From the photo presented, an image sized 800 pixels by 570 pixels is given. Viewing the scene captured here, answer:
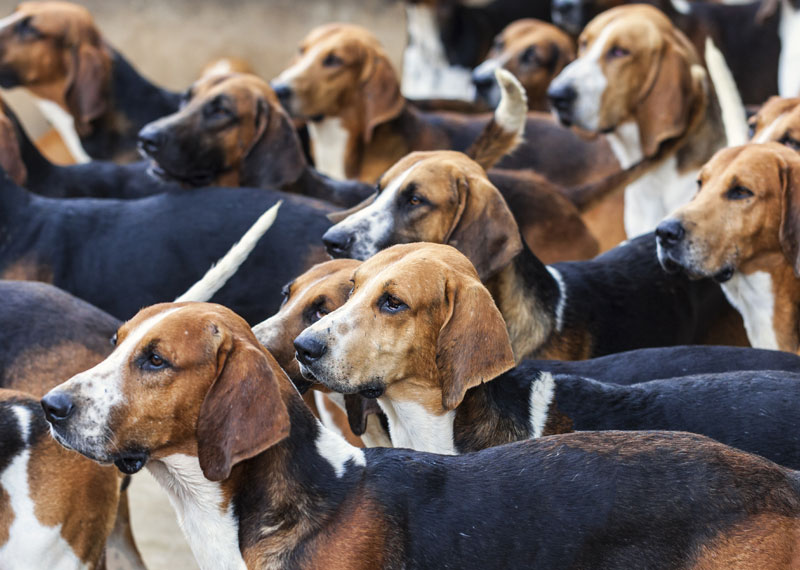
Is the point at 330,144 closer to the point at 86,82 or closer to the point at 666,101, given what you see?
the point at 86,82

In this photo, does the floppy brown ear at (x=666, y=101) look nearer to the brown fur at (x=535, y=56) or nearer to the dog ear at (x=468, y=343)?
the brown fur at (x=535, y=56)

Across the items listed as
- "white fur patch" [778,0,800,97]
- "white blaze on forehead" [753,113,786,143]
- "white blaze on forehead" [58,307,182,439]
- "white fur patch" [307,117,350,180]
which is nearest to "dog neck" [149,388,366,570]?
"white blaze on forehead" [58,307,182,439]

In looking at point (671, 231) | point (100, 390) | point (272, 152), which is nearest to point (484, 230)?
point (671, 231)

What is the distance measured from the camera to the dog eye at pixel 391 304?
12.9 feet

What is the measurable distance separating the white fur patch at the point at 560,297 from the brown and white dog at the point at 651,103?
1637 millimetres

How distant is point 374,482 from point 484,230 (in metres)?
1.70

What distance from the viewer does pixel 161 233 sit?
5992 millimetres

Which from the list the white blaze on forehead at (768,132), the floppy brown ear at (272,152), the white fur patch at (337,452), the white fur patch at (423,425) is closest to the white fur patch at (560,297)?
the white blaze on forehead at (768,132)

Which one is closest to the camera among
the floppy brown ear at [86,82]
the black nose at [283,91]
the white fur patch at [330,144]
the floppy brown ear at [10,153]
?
the floppy brown ear at [10,153]

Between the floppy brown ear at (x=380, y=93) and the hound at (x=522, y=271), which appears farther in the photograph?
the floppy brown ear at (x=380, y=93)

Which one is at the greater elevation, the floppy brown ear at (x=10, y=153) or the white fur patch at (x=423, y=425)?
the white fur patch at (x=423, y=425)

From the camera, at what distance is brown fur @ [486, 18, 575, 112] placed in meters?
8.71

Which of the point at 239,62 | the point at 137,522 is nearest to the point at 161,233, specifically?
the point at 137,522

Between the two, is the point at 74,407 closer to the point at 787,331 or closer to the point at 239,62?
the point at 787,331
